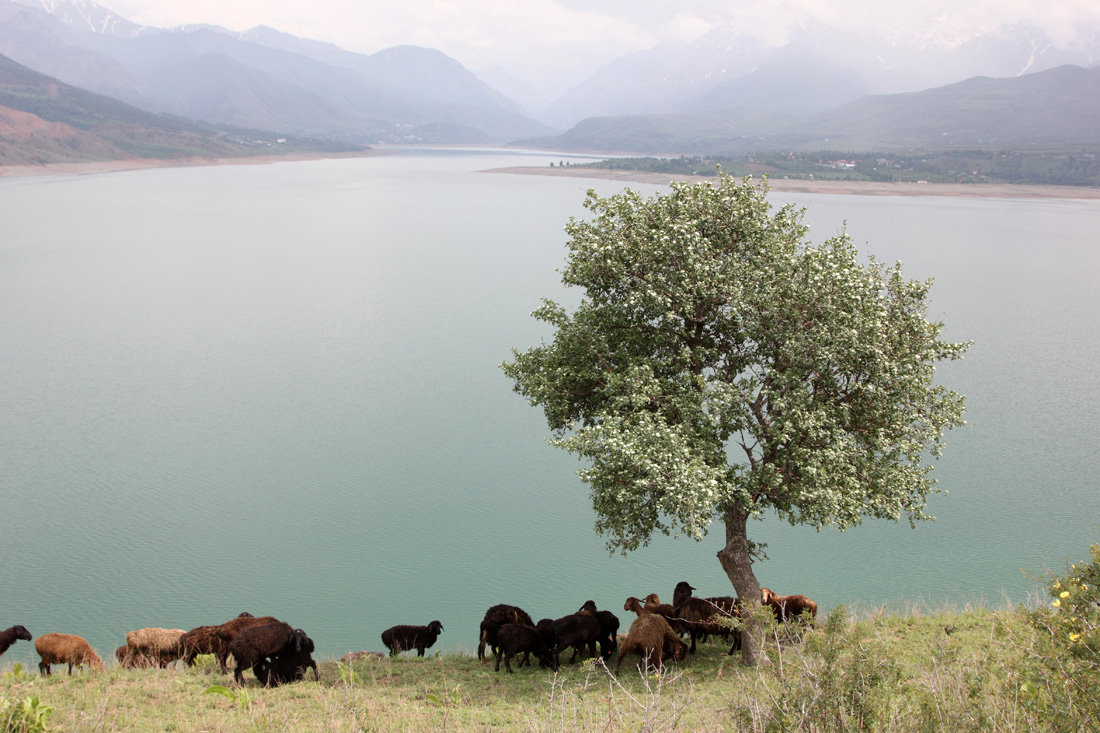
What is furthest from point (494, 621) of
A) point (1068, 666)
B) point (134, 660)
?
point (1068, 666)

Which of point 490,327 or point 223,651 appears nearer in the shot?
point 223,651

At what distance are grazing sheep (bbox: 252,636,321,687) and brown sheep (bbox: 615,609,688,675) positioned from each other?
151 inches

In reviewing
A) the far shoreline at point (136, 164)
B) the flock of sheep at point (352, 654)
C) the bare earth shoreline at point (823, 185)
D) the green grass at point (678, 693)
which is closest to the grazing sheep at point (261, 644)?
A: the flock of sheep at point (352, 654)

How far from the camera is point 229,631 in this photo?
9.80 meters

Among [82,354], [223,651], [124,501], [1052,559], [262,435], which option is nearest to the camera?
[223,651]

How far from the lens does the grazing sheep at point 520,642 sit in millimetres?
9961

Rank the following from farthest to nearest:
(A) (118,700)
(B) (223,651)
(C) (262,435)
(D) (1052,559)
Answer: (C) (262,435) → (D) (1052,559) → (B) (223,651) → (A) (118,700)

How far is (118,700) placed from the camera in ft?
26.3

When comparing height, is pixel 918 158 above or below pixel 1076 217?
above

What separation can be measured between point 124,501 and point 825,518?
1754cm

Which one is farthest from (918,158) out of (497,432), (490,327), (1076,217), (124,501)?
(124,501)

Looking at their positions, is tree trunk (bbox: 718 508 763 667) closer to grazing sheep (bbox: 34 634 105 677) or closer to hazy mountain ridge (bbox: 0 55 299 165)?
grazing sheep (bbox: 34 634 105 677)

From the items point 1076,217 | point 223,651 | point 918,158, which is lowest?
point 223,651

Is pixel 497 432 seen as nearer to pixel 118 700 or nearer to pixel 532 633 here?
pixel 532 633
